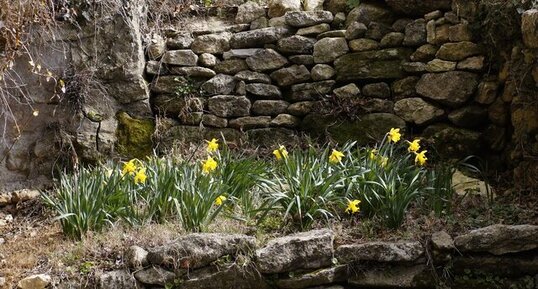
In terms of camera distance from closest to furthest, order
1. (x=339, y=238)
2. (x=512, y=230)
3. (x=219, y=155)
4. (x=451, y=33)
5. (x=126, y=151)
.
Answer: (x=512, y=230), (x=339, y=238), (x=219, y=155), (x=451, y=33), (x=126, y=151)

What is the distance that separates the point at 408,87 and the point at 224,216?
6.08 feet

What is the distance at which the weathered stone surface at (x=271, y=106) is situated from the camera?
17.0 feet

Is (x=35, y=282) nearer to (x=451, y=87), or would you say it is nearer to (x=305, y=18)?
(x=305, y=18)

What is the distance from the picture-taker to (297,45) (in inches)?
206

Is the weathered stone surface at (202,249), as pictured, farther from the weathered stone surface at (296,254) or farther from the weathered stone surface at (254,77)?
the weathered stone surface at (254,77)

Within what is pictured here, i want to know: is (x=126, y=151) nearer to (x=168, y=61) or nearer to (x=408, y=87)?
(x=168, y=61)

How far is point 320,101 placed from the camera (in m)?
5.09

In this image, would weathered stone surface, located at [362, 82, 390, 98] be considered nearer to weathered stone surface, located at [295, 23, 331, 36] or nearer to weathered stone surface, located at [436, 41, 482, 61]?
weathered stone surface, located at [436, 41, 482, 61]

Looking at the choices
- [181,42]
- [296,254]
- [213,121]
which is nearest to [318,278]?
[296,254]

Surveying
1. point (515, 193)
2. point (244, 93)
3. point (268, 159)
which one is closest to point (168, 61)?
point (244, 93)

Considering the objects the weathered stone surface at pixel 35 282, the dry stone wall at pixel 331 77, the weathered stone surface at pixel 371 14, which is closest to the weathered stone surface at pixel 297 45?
the dry stone wall at pixel 331 77

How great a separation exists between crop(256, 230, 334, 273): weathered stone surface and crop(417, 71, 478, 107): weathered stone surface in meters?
1.81

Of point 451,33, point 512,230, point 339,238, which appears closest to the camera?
point 512,230

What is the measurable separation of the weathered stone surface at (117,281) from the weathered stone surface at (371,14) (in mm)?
2769
